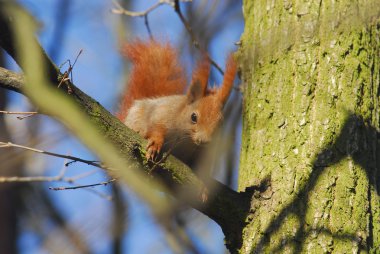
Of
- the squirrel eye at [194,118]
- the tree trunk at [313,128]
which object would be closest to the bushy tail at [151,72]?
the squirrel eye at [194,118]

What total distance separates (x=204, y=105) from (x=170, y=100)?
0.92 feet

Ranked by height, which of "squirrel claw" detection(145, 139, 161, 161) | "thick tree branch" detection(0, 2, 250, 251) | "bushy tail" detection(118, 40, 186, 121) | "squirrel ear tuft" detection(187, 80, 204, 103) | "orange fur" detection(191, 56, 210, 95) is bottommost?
"thick tree branch" detection(0, 2, 250, 251)

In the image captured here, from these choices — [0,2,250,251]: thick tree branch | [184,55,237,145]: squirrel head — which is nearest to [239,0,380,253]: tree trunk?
[0,2,250,251]: thick tree branch

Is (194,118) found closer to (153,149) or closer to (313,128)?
(153,149)

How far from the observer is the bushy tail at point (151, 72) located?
10.9 feet

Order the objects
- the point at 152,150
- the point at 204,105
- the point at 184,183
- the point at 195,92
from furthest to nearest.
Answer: the point at 195,92
the point at 204,105
the point at 152,150
the point at 184,183

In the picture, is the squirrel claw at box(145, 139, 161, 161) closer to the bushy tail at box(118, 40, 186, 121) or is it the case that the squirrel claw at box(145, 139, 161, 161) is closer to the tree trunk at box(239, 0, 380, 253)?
the tree trunk at box(239, 0, 380, 253)

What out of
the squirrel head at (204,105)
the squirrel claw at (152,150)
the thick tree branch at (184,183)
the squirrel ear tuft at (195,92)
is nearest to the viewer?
the thick tree branch at (184,183)

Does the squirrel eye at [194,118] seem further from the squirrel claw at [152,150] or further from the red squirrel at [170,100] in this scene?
the squirrel claw at [152,150]

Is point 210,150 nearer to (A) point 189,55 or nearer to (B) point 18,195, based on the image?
(A) point 189,55

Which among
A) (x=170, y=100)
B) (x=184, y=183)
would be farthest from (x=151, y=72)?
(x=184, y=183)

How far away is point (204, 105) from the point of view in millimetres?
3148

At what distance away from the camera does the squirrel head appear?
2.99 metres

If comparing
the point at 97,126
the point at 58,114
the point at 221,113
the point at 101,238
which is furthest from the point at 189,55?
the point at 58,114
